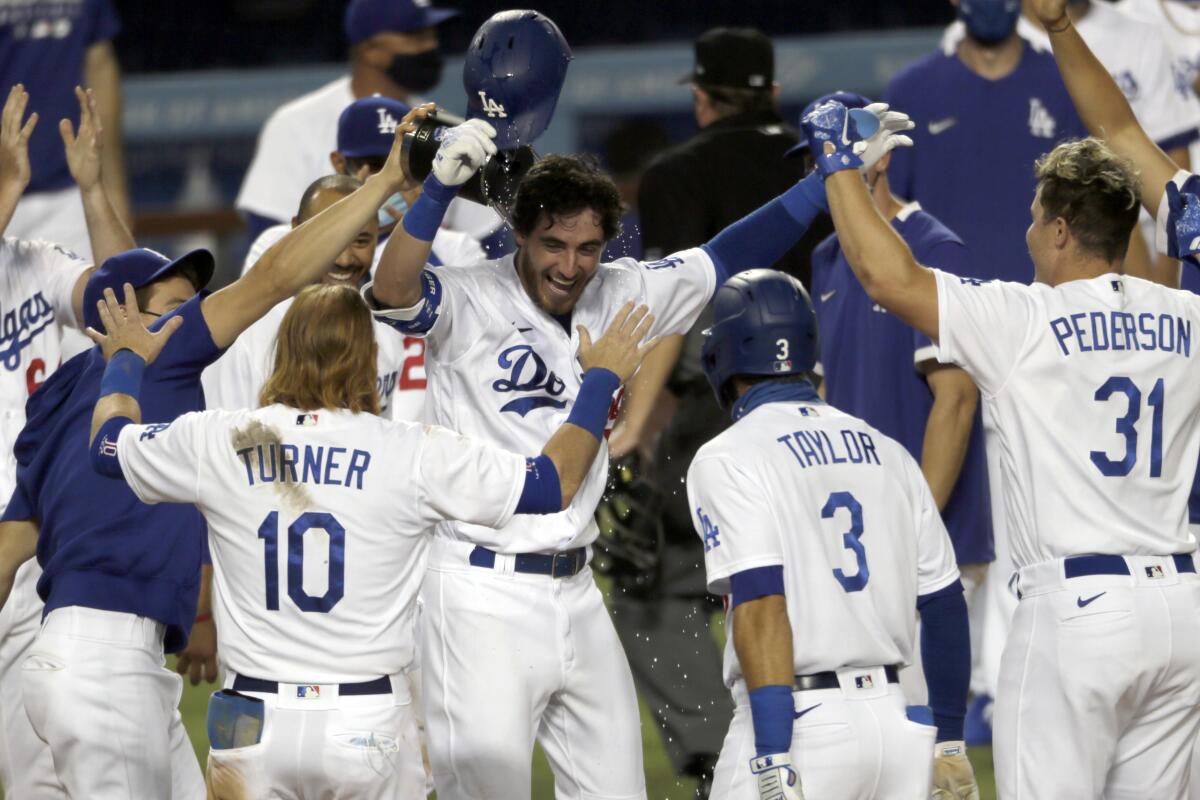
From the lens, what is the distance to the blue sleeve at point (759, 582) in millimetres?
3963

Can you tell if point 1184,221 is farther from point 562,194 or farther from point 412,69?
point 412,69

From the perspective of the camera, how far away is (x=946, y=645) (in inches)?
169

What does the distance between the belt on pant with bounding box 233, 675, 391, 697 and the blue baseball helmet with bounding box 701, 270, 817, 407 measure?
3.67 feet

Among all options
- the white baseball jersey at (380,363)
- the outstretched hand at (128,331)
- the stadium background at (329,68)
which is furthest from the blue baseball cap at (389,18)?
the stadium background at (329,68)

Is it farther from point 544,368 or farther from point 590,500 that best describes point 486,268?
point 590,500

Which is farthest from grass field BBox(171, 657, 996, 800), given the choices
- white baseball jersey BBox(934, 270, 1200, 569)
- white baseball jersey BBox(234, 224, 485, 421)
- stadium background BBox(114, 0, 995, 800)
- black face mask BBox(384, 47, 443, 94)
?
stadium background BBox(114, 0, 995, 800)

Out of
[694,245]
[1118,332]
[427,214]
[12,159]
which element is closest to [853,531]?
[1118,332]

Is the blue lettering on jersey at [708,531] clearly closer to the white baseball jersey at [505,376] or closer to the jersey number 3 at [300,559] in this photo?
the white baseball jersey at [505,376]

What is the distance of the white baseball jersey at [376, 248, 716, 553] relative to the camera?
15.2 feet

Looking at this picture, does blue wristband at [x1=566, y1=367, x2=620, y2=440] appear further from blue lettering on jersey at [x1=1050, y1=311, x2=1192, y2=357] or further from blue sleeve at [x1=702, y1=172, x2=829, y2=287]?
blue lettering on jersey at [x1=1050, y1=311, x2=1192, y2=357]

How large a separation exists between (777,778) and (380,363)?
2.38 meters

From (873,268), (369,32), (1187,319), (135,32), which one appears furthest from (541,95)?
(135,32)

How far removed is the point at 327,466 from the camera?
416 centimetres

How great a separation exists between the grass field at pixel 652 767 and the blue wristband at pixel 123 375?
267 centimetres
